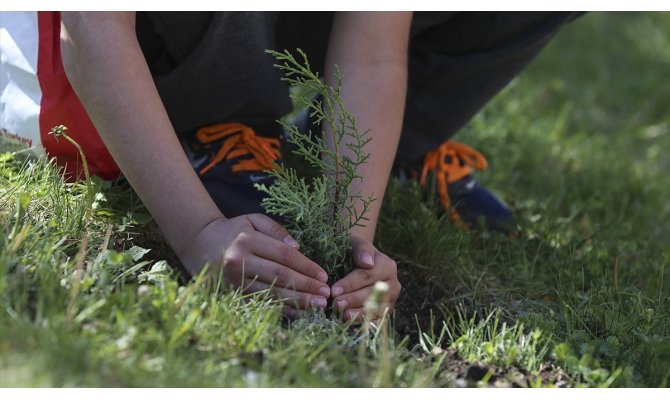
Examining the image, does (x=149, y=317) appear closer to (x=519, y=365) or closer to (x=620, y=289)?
(x=519, y=365)

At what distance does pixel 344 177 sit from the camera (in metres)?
1.94

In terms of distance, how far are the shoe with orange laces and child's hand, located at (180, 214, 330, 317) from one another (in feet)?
2.75

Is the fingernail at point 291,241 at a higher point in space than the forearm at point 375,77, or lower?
lower

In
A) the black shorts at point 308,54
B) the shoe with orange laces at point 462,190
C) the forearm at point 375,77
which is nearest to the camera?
the forearm at point 375,77

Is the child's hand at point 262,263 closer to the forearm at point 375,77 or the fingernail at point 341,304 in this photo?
the fingernail at point 341,304

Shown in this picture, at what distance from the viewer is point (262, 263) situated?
1.87m

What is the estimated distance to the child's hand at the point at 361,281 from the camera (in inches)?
75.1

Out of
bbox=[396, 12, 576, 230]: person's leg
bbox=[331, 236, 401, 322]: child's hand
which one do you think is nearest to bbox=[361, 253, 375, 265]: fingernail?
bbox=[331, 236, 401, 322]: child's hand

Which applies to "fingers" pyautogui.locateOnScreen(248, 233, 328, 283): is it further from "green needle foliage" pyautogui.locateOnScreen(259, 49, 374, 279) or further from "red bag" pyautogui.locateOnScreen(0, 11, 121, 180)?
"red bag" pyautogui.locateOnScreen(0, 11, 121, 180)

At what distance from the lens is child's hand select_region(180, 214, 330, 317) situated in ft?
6.14

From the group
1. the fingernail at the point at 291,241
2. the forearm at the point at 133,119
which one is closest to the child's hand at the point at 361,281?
the fingernail at the point at 291,241

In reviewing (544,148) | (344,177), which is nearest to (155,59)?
(344,177)

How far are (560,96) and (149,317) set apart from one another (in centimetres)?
301

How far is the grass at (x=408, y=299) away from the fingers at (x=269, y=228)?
15 centimetres
